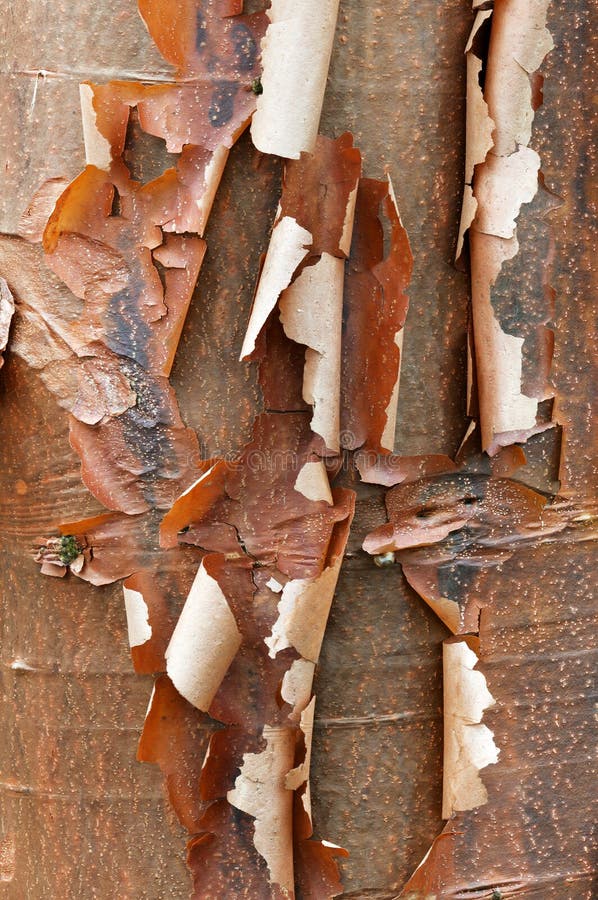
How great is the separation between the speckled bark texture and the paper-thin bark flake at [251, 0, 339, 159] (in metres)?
0.03

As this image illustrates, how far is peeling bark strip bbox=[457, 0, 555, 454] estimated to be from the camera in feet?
2.15

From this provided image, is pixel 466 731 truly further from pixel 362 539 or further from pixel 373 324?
pixel 373 324

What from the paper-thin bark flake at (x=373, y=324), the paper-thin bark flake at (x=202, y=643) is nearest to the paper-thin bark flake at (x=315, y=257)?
the paper-thin bark flake at (x=373, y=324)

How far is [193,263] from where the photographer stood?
0.65m

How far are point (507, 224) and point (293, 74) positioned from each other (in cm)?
19

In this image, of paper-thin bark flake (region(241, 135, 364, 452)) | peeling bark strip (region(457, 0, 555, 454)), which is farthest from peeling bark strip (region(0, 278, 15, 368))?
peeling bark strip (region(457, 0, 555, 454))

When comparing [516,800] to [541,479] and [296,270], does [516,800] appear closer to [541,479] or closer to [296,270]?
[541,479]

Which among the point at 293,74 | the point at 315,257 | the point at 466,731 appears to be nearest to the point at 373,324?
the point at 315,257

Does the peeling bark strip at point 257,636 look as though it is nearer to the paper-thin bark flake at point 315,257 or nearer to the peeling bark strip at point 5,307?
the paper-thin bark flake at point 315,257

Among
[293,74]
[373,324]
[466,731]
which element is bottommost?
[466,731]

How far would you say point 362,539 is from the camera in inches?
26.7

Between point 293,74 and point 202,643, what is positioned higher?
point 293,74

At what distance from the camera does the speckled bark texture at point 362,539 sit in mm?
662

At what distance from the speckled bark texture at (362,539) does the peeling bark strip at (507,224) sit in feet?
0.04
